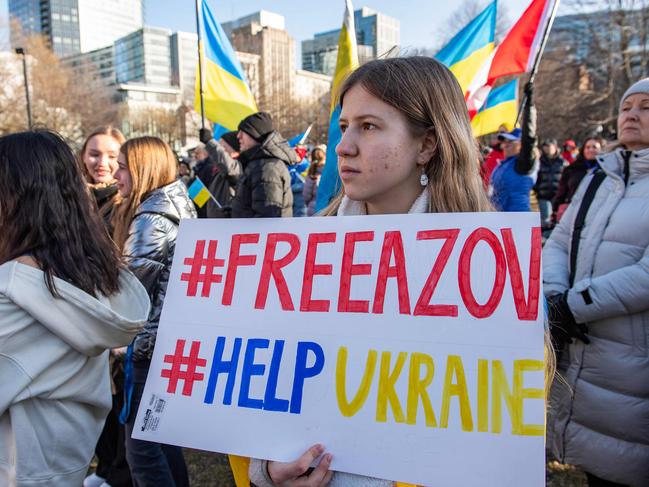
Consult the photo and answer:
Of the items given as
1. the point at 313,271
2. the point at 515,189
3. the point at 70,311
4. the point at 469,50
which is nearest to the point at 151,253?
the point at 70,311

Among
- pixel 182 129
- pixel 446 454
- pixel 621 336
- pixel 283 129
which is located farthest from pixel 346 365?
pixel 182 129

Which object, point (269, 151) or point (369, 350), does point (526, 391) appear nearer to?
point (369, 350)

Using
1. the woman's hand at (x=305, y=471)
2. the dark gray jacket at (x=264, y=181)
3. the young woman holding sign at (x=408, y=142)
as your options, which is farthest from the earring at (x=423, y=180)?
the dark gray jacket at (x=264, y=181)

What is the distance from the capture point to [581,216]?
8.07 feet

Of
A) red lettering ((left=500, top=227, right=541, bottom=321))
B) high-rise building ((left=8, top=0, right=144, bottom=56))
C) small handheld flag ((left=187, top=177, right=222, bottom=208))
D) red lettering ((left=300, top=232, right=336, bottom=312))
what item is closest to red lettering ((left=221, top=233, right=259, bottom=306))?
red lettering ((left=300, top=232, right=336, bottom=312))

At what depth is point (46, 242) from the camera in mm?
1718

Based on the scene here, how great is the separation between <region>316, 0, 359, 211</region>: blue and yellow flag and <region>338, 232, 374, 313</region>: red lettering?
1.75 m

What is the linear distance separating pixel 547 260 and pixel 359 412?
5.57 feet

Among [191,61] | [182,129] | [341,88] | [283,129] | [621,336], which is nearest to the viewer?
[341,88]

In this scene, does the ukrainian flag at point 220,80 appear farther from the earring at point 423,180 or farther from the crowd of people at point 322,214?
the earring at point 423,180

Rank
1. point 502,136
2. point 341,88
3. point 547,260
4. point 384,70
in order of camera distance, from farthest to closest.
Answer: point 502,136 < point 547,260 < point 341,88 < point 384,70

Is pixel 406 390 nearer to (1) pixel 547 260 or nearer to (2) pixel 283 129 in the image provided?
(1) pixel 547 260

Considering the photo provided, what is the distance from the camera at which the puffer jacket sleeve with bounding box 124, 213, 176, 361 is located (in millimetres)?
2660

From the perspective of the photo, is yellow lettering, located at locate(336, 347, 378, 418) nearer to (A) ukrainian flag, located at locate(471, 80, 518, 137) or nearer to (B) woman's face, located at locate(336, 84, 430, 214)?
(B) woman's face, located at locate(336, 84, 430, 214)
